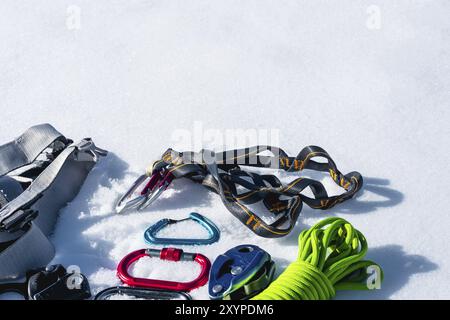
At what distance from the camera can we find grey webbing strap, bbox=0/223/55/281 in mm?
2738

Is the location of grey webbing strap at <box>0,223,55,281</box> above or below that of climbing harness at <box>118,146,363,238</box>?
below

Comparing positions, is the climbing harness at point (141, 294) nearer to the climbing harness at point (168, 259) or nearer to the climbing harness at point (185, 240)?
the climbing harness at point (168, 259)

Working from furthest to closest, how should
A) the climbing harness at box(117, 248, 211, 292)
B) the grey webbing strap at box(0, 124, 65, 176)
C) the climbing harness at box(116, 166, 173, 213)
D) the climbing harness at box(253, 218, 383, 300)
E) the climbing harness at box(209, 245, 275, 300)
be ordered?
the grey webbing strap at box(0, 124, 65, 176)
the climbing harness at box(116, 166, 173, 213)
the climbing harness at box(117, 248, 211, 292)
the climbing harness at box(209, 245, 275, 300)
the climbing harness at box(253, 218, 383, 300)

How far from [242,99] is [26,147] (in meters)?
1.32

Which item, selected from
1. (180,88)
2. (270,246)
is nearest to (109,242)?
(270,246)

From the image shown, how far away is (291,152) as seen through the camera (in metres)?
3.61

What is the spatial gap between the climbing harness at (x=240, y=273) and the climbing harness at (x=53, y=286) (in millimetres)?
532

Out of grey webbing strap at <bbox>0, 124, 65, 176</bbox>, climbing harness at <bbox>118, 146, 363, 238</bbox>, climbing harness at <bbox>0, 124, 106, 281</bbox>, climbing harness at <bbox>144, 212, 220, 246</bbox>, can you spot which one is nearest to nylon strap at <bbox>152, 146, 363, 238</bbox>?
climbing harness at <bbox>118, 146, 363, 238</bbox>

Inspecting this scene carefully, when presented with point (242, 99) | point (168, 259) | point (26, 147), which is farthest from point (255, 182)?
point (26, 147)

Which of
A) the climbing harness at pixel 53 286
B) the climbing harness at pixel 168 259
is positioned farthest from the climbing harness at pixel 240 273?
the climbing harness at pixel 53 286

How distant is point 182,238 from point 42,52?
7.72ft

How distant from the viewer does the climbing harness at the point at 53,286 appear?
266cm

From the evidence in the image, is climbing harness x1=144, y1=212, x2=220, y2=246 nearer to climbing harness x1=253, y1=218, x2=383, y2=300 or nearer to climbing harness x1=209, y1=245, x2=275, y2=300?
climbing harness x1=209, y1=245, x2=275, y2=300

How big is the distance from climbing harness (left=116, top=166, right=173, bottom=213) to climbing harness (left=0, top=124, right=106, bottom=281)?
0.30 m
